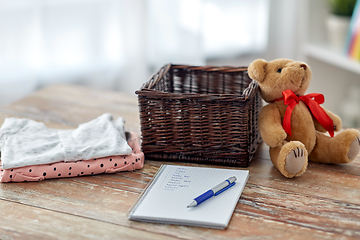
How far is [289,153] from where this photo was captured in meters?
0.84

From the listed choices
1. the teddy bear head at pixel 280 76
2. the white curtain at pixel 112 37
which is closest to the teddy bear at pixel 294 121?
the teddy bear head at pixel 280 76

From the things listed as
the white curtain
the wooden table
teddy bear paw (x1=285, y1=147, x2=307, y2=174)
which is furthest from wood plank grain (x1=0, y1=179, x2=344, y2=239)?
the white curtain

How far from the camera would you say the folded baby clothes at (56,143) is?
2.94 ft

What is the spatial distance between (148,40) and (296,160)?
50.8 inches

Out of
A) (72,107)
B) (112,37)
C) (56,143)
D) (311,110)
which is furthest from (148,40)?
(311,110)

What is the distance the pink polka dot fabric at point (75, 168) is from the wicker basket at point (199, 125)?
0.07 m

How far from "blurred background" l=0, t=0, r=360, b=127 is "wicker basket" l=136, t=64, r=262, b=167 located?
0.87 metres

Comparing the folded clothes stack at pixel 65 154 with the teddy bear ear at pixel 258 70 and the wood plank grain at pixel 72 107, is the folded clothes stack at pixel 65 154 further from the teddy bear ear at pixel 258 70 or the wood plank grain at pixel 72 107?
the teddy bear ear at pixel 258 70

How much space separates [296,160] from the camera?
33.2 inches

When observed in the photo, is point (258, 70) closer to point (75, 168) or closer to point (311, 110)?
point (311, 110)

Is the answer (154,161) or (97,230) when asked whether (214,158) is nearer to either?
(154,161)

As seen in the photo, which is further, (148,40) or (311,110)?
(148,40)

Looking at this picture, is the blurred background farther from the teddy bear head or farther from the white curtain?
the teddy bear head

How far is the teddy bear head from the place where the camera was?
34.5 inches
